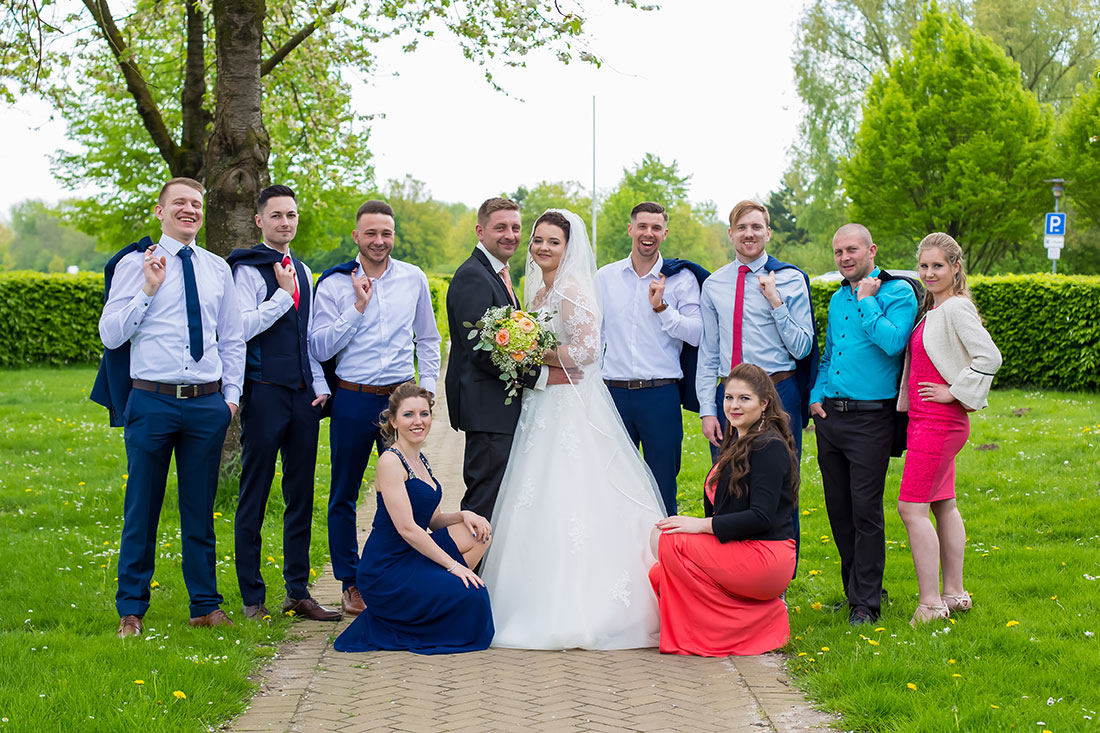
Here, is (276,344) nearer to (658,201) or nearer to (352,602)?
(352,602)

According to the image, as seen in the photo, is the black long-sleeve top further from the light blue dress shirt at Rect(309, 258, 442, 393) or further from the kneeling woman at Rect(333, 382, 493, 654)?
the light blue dress shirt at Rect(309, 258, 442, 393)

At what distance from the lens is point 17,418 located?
14602mm

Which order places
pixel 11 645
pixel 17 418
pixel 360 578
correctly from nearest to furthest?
1. pixel 11 645
2. pixel 360 578
3. pixel 17 418

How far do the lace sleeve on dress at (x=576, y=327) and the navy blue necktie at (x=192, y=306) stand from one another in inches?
82.6

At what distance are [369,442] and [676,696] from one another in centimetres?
260

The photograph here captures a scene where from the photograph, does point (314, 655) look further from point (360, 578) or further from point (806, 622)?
point (806, 622)

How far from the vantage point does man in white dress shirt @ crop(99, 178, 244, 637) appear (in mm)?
5617

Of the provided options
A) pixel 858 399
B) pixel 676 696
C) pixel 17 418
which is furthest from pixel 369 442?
pixel 17 418

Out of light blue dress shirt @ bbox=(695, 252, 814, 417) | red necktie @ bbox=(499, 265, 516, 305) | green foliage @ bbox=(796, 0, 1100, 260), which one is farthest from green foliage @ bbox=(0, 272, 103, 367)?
green foliage @ bbox=(796, 0, 1100, 260)

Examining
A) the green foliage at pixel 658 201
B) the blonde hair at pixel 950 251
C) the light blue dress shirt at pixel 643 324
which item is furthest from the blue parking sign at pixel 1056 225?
the green foliage at pixel 658 201

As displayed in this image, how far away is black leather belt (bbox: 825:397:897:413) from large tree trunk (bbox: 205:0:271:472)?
5417mm

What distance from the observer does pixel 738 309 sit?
6531 millimetres

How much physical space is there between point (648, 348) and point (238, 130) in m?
4.37

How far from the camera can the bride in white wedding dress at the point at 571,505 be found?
580 cm
